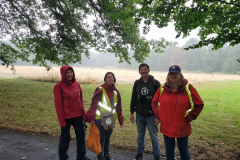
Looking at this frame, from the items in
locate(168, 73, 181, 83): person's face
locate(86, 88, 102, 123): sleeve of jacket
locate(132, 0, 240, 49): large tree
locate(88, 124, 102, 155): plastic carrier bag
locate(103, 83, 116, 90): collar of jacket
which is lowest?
locate(88, 124, 102, 155): plastic carrier bag

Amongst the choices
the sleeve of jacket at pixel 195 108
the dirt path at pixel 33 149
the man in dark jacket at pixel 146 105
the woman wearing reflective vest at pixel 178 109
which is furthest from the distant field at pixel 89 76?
the sleeve of jacket at pixel 195 108

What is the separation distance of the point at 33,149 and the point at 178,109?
11.8ft

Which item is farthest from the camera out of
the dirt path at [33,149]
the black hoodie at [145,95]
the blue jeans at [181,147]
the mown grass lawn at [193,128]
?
the mown grass lawn at [193,128]

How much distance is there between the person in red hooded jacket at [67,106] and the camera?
3.27 m

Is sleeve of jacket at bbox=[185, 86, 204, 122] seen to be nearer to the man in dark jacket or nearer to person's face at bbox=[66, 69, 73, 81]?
the man in dark jacket

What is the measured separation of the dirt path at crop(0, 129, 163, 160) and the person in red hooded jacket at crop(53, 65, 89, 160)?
62 centimetres

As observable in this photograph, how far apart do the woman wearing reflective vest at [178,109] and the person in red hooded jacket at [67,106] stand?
5.55ft

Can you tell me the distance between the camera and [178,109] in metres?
2.66

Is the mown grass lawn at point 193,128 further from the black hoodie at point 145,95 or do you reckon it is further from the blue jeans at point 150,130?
the black hoodie at point 145,95

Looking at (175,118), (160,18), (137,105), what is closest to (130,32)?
(160,18)

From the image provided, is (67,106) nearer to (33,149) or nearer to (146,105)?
(146,105)

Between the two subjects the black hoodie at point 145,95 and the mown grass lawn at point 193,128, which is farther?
the mown grass lawn at point 193,128

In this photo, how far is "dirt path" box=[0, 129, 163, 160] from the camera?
12.5 feet

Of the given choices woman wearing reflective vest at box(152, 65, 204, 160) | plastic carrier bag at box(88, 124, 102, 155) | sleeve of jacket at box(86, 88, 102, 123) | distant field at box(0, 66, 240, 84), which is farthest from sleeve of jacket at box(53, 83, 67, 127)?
distant field at box(0, 66, 240, 84)
